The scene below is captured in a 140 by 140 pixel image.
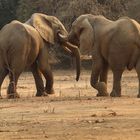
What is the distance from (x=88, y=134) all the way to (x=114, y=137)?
0.55 meters

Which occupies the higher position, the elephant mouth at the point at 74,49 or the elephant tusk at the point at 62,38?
the elephant tusk at the point at 62,38

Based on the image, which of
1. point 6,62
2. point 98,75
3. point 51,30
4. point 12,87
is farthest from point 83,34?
point 12,87

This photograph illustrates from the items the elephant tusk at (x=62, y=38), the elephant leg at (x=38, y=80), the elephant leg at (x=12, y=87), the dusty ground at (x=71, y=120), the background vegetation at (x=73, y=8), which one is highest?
the dusty ground at (x=71, y=120)

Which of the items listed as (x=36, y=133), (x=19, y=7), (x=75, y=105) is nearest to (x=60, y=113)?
(x=75, y=105)

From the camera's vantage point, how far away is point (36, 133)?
426 inches

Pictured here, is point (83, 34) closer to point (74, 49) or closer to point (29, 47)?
point (29, 47)

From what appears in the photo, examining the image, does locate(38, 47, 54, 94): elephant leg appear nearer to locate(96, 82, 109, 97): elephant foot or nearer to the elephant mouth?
the elephant mouth

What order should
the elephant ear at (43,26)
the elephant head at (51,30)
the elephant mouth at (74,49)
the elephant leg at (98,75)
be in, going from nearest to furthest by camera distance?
the elephant leg at (98,75) < the elephant ear at (43,26) < the elephant head at (51,30) < the elephant mouth at (74,49)

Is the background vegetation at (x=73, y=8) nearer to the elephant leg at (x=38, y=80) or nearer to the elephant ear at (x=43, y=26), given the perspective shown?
the elephant ear at (x=43, y=26)

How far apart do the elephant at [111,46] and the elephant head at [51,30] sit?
151 centimetres

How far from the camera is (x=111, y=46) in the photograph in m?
19.3

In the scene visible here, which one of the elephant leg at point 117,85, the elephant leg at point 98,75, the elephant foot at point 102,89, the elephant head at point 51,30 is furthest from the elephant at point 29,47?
the elephant leg at point 117,85

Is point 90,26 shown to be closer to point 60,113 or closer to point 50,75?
point 50,75

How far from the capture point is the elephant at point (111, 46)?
62.2 ft
